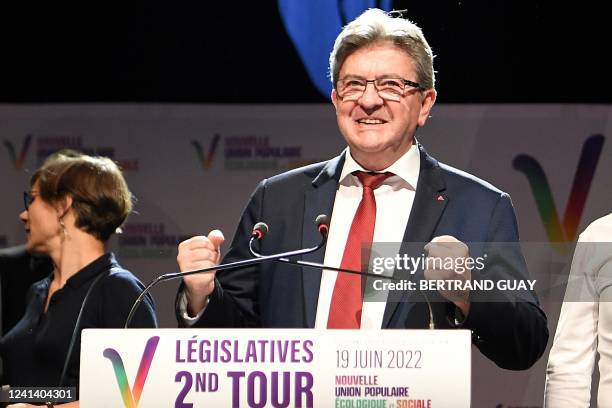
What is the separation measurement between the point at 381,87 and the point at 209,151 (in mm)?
1484

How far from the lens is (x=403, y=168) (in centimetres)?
341

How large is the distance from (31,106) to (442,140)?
1957 mm

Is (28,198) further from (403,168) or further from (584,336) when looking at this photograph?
(584,336)

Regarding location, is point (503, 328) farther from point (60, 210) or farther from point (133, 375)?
point (60, 210)

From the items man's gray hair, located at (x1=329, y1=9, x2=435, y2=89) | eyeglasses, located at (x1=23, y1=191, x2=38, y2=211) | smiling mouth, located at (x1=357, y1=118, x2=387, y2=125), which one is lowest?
eyeglasses, located at (x1=23, y1=191, x2=38, y2=211)

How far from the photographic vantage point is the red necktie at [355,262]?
3.15 meters

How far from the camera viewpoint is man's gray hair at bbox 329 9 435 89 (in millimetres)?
3367

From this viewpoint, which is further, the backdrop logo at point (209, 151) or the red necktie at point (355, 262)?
the backdrop logo at point (209, 151)

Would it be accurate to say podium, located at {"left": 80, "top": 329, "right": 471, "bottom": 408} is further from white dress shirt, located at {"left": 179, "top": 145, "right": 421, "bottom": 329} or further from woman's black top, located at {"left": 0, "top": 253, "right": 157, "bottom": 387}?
woman's black top, located at {"left": 0, "top": 253, "right": 157, "bottom": 387}

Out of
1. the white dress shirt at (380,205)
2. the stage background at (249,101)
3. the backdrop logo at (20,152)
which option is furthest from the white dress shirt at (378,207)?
the backdrop logo at (20,152)

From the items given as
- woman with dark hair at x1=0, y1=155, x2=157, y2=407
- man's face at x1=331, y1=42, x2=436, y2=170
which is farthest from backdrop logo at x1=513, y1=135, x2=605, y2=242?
woman with dark hair at x1=0, y1=155, x2=157, y2=407

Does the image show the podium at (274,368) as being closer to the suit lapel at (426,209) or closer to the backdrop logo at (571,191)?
the suit lapel at (426,209)

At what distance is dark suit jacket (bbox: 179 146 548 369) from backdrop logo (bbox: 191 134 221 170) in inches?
44.4

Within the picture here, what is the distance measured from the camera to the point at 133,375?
263 centimetres
